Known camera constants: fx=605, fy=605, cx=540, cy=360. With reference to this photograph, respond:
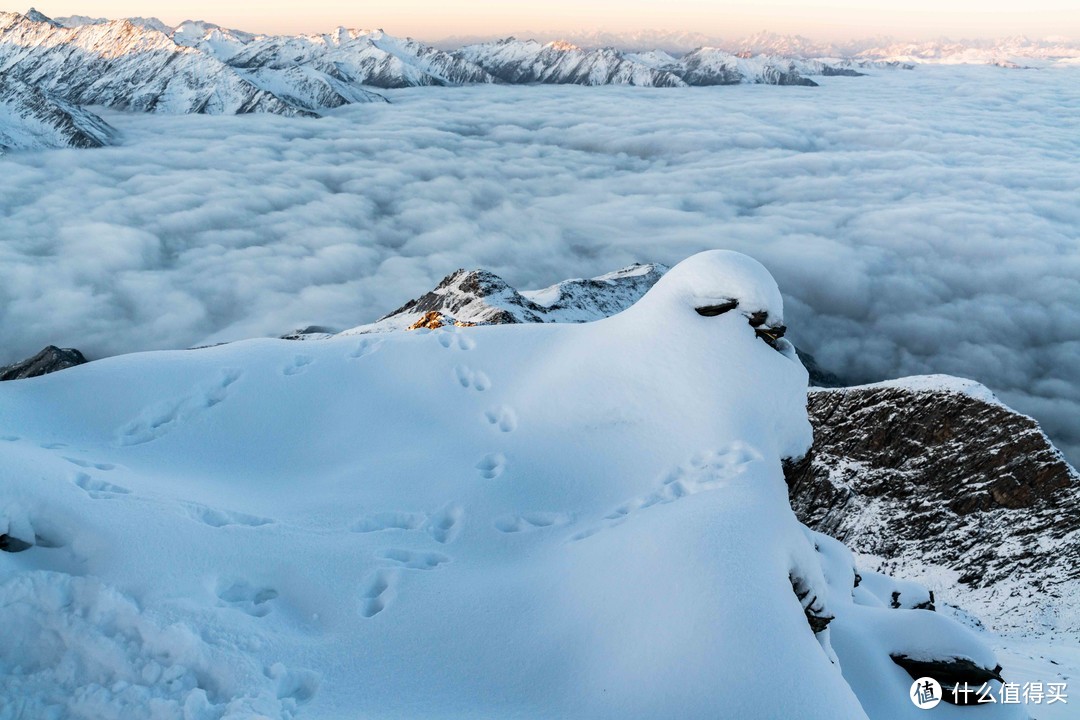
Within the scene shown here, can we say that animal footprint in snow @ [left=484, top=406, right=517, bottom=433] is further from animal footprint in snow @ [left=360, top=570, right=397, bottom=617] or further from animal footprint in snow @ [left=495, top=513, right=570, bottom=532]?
animal footprint in snow @ [left=360, top=570, right=397, bottom=617]

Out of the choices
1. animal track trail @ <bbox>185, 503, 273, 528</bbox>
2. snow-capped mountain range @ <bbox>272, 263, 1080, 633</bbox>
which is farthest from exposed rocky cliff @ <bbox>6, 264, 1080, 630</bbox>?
animal track trail @ <bbox>185, 503, 273, 528</bbox>

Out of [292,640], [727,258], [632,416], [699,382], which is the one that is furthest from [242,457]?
[727,258]

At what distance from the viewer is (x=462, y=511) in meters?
12.2

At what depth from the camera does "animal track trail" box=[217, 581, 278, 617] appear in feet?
28.9

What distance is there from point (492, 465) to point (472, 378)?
3.65m

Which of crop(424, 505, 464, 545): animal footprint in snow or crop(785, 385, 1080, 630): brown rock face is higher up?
crop(424, 505, 464, 545): animal footprint in snow

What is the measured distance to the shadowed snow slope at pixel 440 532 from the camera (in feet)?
25.9

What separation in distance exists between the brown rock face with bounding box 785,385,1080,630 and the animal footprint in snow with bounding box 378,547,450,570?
2242 inches

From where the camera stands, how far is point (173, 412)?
14.2 meters

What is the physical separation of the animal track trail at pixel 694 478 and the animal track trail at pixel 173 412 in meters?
9.44

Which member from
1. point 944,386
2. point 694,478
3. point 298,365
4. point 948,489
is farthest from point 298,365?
point 944,386

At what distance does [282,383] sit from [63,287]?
8773 inches

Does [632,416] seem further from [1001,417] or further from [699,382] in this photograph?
[1001,417]

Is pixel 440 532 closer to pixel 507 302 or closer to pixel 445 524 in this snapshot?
pixel 445 524
